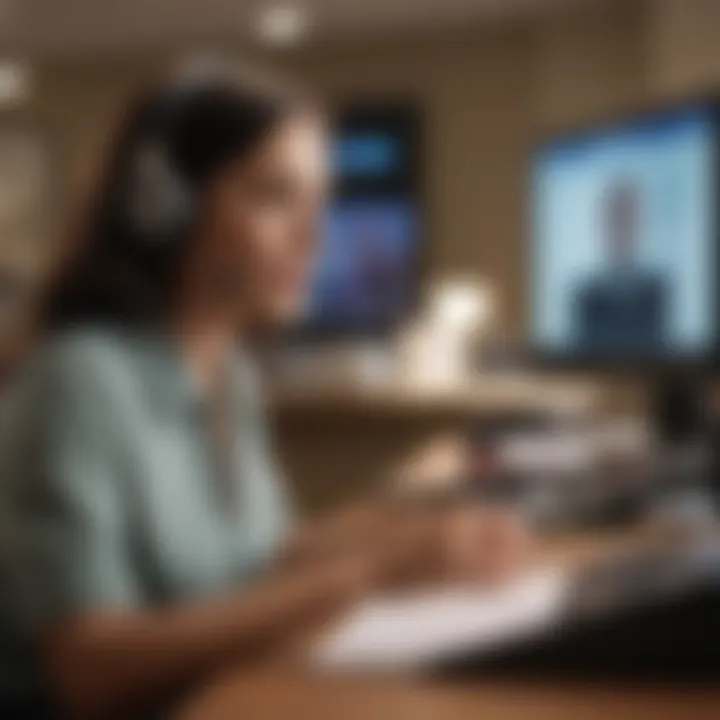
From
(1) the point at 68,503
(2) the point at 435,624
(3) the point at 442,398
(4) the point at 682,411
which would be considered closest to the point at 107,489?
(1) the point at 68,503

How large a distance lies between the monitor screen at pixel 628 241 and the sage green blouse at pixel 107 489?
24 cm

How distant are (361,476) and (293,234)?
0.68ft

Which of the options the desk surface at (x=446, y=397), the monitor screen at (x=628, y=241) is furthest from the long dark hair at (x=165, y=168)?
the monitor screen at (x=628, y=241)

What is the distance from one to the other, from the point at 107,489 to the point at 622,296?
0.35 metres

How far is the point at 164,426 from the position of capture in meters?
0.42

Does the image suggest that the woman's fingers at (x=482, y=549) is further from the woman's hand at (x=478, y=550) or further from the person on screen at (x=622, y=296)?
the person on screen at (x=622, y=296)

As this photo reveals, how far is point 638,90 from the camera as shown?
0.54 m

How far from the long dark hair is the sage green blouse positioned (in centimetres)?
→ 2

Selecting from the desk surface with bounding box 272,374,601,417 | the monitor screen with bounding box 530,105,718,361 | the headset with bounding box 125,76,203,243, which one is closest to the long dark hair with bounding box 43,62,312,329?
the headset with bounding box 125,76,203,243

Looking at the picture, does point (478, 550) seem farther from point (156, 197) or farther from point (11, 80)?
point (11, 80)

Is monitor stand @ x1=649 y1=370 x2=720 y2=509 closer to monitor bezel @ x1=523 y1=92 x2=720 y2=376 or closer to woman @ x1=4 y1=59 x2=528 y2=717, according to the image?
monitor bezel @ x1=523 y1=92 x2=720 y2=376

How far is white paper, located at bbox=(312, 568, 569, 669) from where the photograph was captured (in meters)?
0.28

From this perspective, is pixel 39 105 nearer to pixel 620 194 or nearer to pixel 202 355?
pixel 202 355

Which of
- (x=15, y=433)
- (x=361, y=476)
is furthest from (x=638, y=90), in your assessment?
(x=15, y=433)
